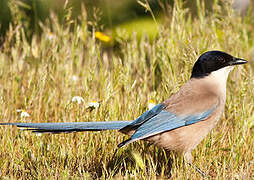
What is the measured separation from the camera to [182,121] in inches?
144

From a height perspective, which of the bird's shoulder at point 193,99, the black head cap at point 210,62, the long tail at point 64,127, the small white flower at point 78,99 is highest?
the black head cap at point 210,62

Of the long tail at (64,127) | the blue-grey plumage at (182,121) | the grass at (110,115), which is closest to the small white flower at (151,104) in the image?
the grass at (110,115)

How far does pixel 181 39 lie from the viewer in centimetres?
488

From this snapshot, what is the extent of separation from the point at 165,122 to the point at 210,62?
2.27 ft

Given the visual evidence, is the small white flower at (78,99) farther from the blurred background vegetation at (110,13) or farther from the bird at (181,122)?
the blurred background vegetation at (110,13)

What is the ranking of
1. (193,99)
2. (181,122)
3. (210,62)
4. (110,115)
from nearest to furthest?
(181,122), (193,99), (210,62), (110,115)

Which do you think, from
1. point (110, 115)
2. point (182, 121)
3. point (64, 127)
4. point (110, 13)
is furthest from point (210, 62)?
point (110, 13)

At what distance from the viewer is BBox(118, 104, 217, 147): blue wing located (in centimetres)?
353

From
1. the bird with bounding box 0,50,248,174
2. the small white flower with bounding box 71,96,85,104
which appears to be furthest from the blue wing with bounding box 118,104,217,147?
the small white flower with bounding box 71,96,85,104

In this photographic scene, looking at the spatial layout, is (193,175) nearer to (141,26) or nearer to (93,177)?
(93,177)

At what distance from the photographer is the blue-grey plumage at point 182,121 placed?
3547 millimetres

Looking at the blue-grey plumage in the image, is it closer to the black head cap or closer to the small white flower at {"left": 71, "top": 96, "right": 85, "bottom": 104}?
the black head cap

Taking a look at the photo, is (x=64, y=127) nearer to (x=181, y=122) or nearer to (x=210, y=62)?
(x=181, y=122)

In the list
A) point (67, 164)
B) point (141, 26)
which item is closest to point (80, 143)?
point (67, 164)
